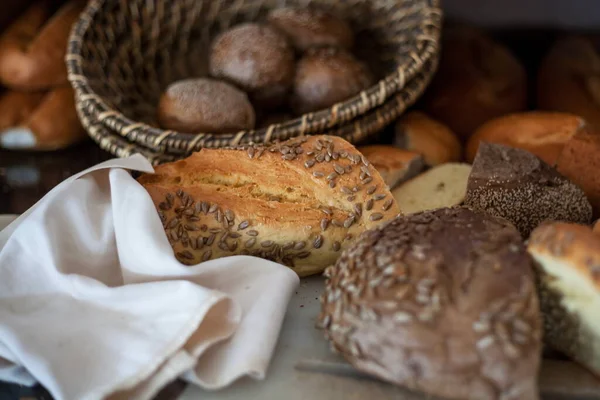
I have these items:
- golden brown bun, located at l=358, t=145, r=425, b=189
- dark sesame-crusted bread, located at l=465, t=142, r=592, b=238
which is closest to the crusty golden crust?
dark sesame-crusted bread, located at l=465, t=142, r=592, b=238

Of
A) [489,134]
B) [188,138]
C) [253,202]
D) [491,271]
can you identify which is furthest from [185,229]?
[489,134]

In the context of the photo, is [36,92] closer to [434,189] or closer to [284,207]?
[284,207]

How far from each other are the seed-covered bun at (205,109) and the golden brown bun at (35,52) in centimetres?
44

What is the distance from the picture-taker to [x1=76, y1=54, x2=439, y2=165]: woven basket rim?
4.75 feet

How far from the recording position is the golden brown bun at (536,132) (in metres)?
1.49

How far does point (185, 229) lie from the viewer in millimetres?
1144

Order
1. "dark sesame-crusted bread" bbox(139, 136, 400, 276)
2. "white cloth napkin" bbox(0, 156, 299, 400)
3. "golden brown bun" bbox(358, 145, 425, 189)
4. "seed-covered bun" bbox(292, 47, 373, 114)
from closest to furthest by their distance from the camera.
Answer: "white cloth napkin" bbox(0, 156, 299, 400)
"dark sesame-crusted bread" bbox(139, 136, 400, 276)
"golden brown bun" bbox(358, 145, 425, 189)
"seed-covered bun" bbox(292, 47, 373, 114)

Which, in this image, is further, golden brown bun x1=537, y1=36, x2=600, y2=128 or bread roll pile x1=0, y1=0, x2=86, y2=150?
golden brown bun x1=537, y1=36, x2=600, y2=128

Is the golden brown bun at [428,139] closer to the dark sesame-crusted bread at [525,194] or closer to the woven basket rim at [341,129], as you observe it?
the woven basket rim at [341,129]

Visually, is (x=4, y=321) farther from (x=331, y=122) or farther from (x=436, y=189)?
(x=436, y=189)

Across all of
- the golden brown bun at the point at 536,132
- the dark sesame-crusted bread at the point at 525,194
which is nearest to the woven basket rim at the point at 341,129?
the golden brown bun at the point at 536,132

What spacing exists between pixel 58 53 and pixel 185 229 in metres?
0.93

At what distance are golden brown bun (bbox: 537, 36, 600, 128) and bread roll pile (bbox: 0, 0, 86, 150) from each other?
1.50m

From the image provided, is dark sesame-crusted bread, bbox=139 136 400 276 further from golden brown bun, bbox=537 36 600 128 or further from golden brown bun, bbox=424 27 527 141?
golden brown bun, bbox=537 36 600 128
